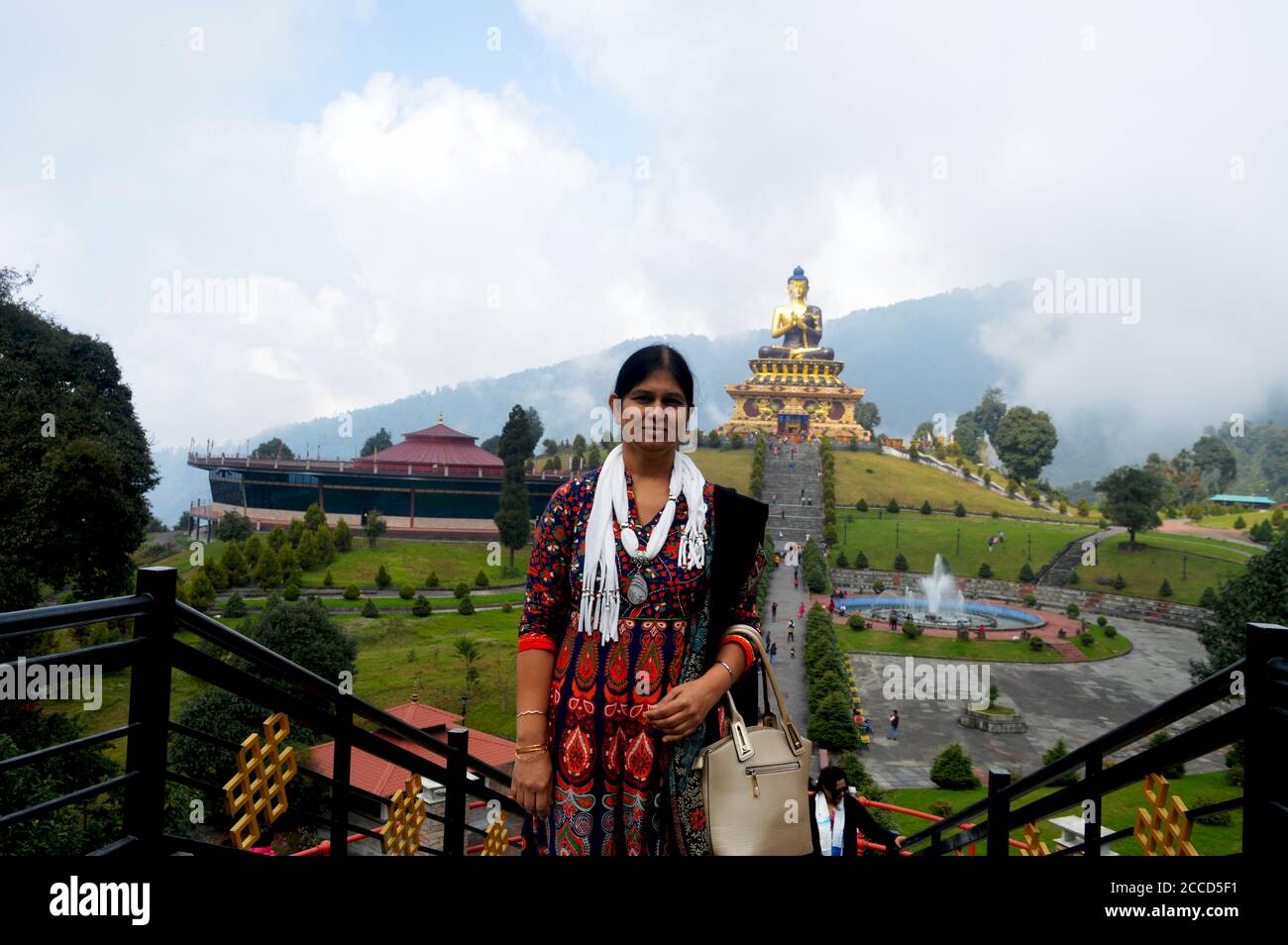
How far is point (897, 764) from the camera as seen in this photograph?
16312mm

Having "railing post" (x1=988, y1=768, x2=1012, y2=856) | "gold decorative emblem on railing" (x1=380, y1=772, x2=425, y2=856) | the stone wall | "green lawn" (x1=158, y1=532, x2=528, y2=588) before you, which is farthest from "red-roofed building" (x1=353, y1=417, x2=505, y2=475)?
"railing post" (x1=988, y1=768, x2=1012, y2=856)

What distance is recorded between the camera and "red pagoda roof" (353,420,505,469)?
40375 mm

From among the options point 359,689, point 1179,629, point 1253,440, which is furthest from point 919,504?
point 1253,440

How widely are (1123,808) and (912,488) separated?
33959mm

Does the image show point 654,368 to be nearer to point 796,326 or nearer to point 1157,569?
point 1157,569

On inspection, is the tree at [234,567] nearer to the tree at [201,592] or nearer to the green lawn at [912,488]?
the tree at [201,592]

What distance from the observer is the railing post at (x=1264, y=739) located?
1.95 metres

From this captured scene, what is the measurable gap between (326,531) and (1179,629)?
3140cm

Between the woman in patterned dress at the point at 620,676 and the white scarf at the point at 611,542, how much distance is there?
0.06 ft

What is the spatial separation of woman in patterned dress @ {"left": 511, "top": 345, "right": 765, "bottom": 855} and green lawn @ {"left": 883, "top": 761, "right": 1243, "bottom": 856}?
37.7 ft

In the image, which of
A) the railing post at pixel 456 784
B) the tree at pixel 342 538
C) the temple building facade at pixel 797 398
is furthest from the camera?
the temple building facade at pixel 797 398

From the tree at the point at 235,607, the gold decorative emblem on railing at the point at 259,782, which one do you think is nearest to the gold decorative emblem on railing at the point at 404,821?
the gold decorative emblem on railing at the point at 259,782
